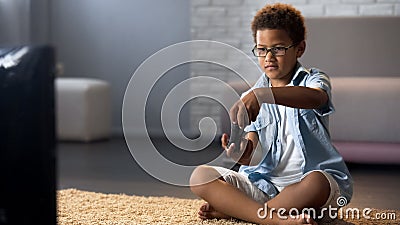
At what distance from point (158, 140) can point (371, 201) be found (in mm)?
2039

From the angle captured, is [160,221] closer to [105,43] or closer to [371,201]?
[371,201]

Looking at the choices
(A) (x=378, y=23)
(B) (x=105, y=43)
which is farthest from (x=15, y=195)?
(B) (x=105, y=43)

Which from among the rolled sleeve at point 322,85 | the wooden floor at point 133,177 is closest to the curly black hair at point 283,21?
the rolled sleeve at point 322,85

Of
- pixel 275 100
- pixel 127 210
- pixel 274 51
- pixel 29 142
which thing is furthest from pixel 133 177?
pixel 29 142

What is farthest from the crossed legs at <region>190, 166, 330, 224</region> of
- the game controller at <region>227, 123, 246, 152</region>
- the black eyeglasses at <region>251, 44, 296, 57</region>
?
the black eyeglasses at <region>251, 44, 296, 57</region>

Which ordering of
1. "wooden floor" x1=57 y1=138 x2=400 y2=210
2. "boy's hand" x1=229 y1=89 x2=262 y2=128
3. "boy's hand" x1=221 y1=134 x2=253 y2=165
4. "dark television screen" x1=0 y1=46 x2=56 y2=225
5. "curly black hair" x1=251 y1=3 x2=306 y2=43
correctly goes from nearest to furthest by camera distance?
"dark television screen" x1=0 y1=46 x2=56 y2=225 → "boy's hand" x1=229 y1=89 x2=262 y2=128 → "boy's hand" x1=221 y1=134 x2=253 y2=165 → "curly black hair" x1=251 y1=3 x2=306 y2=43 → "wooden floor" x1=57 y1=138 x2=400 y2=210

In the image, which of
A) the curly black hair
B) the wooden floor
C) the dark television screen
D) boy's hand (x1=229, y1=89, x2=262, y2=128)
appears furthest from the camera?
the wooden floor

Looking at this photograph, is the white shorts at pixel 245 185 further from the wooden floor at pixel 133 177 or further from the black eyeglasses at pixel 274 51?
the wooden floor at pixel 133 177

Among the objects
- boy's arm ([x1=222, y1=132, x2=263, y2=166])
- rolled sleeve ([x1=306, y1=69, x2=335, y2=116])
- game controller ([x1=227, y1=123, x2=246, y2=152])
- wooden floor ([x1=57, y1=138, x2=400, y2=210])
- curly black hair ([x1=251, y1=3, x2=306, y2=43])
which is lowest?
wooden floor ([x1=57, y1=138, x2=400, y2=210])

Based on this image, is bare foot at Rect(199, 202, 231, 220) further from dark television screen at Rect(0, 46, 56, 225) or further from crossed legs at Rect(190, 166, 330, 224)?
dark television screen at Rect(0, 46, 56, 225)

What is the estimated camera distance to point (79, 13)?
453cm

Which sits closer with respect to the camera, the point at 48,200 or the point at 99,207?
the point at 48,200

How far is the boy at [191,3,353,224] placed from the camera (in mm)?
1668

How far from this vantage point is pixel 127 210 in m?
1.94
